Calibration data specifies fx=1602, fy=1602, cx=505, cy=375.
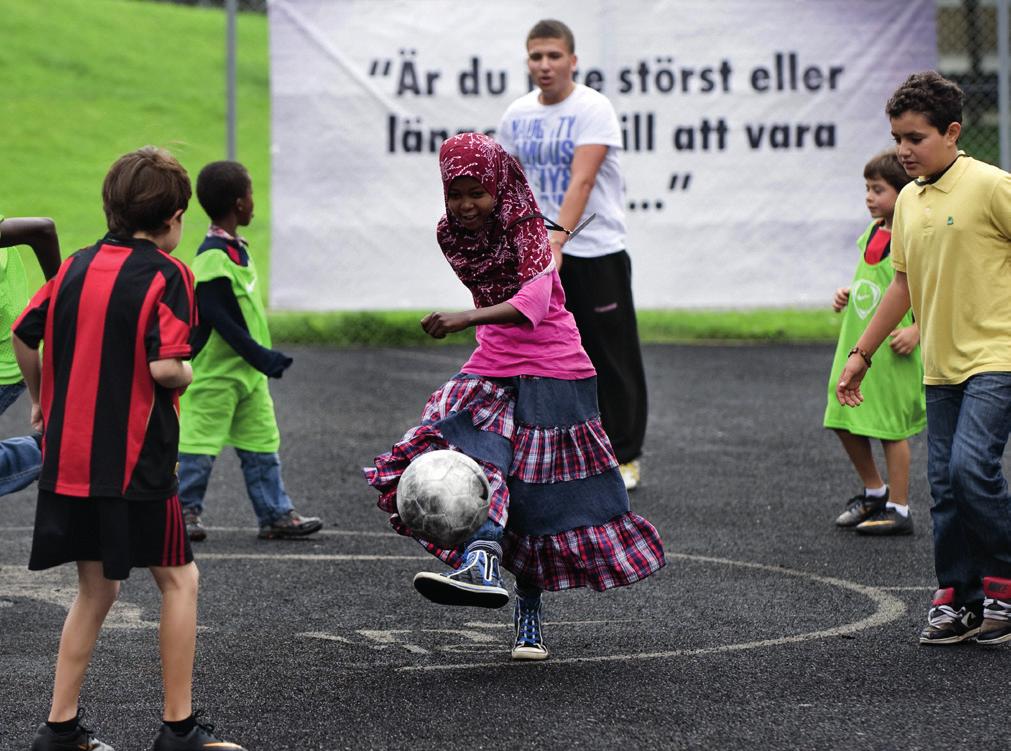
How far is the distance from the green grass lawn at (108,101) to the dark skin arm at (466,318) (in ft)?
44.3

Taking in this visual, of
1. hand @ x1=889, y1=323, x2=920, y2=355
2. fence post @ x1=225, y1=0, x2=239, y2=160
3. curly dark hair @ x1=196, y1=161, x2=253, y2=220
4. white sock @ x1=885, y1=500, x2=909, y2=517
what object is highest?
fence post @ x1=225, y1=0, x2=239, y2=160

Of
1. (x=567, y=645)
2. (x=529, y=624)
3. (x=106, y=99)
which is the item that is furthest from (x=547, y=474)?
(x=106, y=99)

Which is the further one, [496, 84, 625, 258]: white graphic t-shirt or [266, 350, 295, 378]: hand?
[496, 84, 625, 258]: white graphic t-shirt

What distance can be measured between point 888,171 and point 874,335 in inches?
71.6

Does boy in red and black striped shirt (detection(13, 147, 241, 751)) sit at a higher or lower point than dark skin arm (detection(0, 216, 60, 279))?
lower

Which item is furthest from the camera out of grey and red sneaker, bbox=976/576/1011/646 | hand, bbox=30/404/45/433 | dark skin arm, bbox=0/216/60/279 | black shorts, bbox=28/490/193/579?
dark skin arm, bbox=0/216/60/279

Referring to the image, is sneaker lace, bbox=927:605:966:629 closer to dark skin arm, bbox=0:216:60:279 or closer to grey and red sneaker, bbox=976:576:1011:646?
grey and red sneaker, bbox=976:576:1011:646

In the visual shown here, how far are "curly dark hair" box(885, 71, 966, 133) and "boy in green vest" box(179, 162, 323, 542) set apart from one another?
3.11 meters

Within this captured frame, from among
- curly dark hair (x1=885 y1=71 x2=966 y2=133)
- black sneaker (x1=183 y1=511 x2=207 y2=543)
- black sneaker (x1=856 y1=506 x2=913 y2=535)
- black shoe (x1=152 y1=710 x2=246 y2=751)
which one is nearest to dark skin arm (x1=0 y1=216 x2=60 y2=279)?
black sneaker (x1=183 y1=511 x2=207 y2=543)

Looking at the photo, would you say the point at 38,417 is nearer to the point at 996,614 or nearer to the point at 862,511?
the point at 996,614

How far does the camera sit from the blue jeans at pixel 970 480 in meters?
5.33

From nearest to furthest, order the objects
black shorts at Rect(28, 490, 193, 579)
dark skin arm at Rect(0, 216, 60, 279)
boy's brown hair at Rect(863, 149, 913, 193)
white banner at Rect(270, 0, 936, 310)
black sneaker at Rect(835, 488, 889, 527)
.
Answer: black shorts at Rect(28, 490, 193, 579), dark skin arm at Rect(0, 216, 60, 279), boy's brown hair at Rect(863, 149, 913, 193), black sneaker at Rect(835, 488, 889, 527), white banner at Rect(270, 0, 936, 310)

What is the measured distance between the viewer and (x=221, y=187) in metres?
7.35

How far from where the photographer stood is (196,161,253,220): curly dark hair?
7348 mm
